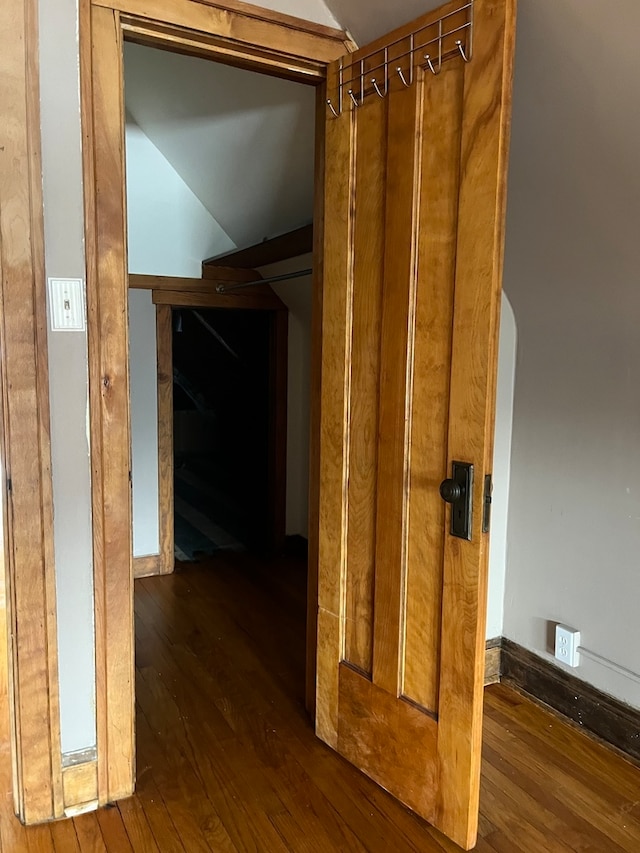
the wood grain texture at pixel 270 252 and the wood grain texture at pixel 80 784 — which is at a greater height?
the wood grain texture at pixel 270 252

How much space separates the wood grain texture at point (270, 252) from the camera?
2825 mm

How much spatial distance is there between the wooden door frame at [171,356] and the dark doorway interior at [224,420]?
14 centimetres

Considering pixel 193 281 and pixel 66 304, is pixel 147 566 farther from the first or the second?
pixel 66 304

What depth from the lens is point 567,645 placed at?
7.43ft

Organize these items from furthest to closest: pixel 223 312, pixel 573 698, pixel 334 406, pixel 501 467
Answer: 1. pixel 223 312
2. pixel 501 467
3. pixel 573 698
4. pixel 334 406

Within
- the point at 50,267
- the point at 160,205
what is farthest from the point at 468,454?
the point at 160,205

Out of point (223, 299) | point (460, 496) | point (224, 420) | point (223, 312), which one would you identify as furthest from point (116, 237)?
point (224, 420)

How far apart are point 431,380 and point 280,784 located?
1.25 metres

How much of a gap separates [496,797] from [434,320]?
4.45 feet

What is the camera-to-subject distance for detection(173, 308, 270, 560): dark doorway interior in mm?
4242

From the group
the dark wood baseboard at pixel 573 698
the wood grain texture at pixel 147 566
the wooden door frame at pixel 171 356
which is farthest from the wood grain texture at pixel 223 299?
the dark wood baseboard at pixel 573 698

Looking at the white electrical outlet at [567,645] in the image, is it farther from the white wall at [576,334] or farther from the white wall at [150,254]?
the white wall at [150,254]

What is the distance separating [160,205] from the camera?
136 inches

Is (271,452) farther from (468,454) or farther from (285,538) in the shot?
(468,454)
